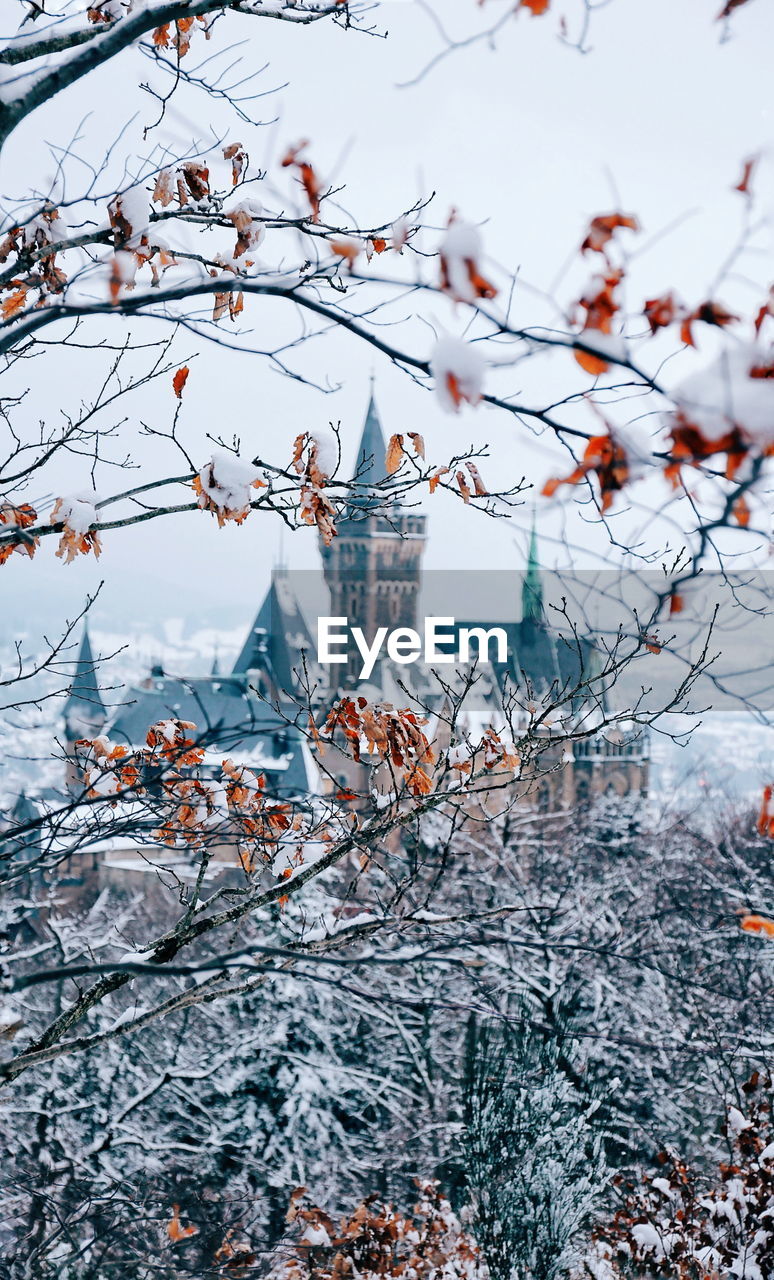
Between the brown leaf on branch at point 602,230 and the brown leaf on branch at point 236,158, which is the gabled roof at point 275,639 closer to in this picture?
the brown leaf on branch at point 236,158

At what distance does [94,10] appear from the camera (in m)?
3.80

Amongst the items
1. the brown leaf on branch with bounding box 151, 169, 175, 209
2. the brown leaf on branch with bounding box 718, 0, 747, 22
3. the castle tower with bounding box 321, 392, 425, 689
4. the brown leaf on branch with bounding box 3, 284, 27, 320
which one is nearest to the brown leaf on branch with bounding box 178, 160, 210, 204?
the brown leaf on branch with bounding box 151, 169, 175, 209

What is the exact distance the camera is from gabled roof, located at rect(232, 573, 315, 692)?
4659 centimetres

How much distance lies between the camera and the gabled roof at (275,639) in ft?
153

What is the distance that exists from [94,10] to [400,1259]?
432 inches

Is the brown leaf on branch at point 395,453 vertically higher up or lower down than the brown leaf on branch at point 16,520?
higher up

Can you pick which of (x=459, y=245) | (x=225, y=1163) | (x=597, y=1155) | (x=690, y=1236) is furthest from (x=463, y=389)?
(x=225, y=1163)

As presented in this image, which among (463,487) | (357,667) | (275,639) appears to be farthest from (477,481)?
(275,639)

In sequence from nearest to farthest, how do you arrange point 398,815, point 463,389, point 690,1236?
point 463,389 → point 398,815 → point 690,1236

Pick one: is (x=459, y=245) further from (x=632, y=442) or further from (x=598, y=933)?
(x=598, y=933)

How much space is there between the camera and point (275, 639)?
1869 inches

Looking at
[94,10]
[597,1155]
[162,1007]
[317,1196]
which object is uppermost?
[94,10]

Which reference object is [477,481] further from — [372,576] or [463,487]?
[372,576]

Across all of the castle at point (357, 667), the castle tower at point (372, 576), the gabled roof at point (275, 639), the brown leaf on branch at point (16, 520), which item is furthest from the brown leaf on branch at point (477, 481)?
the castle tower at point (372, 576)
